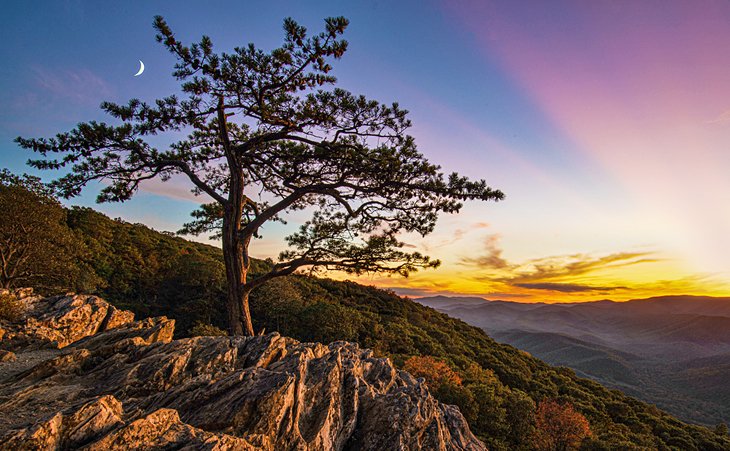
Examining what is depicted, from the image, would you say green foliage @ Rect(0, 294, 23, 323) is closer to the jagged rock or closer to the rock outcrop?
the jagged rock

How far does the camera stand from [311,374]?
787cm

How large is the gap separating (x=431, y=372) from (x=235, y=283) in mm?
15107

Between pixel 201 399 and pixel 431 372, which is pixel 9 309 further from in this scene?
pixel 431 372

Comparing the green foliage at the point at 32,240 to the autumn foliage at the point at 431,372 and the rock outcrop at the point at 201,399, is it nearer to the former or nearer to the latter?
the rock outcrop at the point at 201,399

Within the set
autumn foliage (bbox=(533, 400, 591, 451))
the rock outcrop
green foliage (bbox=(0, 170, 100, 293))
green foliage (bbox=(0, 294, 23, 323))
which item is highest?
green foliage (bbox=(0, 170, 100, 293))

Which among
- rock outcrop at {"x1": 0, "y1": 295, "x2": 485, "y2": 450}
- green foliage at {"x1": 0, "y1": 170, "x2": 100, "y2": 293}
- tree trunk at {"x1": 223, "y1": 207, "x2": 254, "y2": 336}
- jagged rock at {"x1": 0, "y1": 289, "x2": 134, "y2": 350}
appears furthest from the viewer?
green foliage at {"x1": 0, "y1": 170, "x2": 100, "y2": 293}

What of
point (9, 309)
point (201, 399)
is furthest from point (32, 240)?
point (201, 399)

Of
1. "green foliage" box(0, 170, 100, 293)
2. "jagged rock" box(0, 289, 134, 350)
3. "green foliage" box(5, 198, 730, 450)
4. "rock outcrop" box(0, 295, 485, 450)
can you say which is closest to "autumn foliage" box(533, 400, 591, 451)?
"green foliage" box(5, 198, 730, 450)

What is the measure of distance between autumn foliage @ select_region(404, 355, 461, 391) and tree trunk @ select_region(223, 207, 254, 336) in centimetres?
1303

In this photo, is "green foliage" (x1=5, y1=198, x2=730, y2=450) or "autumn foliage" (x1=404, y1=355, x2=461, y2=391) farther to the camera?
"green foliage" (x1=5, y1=198, x2=730, y2=450)

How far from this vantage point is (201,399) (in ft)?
19.7

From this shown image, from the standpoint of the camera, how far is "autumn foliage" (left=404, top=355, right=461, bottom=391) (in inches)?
801

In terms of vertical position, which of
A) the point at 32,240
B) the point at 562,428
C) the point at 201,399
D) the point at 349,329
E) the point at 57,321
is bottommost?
the point at 562,428

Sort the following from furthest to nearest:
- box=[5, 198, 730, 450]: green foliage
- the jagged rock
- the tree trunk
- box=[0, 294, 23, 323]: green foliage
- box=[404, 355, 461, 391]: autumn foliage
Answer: box=[5, 198, 730, 450]: green foliage < box=[404, 355, 461, 391]: autumn foliage < the tree trunk < box=[0, 294, 23, 323]: green foliage < the jagged rock
